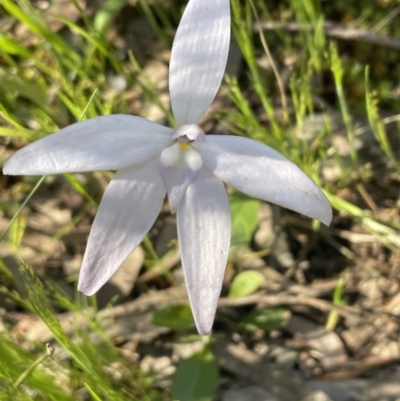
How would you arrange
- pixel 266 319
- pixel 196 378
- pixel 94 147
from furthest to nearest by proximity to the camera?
pixel 266 319
pixel 196 378
pixel 94 147

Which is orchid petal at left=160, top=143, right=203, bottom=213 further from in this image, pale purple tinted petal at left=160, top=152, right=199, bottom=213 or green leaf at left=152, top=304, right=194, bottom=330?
green leaf at left=152, top=304, right=194, bottom=330

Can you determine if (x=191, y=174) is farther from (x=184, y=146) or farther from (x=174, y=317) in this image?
(x=174, y=317)

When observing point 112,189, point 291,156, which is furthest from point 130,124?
point 291,156

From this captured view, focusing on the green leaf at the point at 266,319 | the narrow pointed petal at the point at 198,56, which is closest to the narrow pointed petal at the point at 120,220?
the narrow pointed petal at the point at 198,56

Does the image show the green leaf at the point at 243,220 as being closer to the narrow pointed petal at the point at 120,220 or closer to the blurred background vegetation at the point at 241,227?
the blurred background vegetation at the point at 241,227

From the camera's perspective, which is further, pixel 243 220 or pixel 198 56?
pixel 243 220

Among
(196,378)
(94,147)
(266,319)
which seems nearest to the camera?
(94,147)

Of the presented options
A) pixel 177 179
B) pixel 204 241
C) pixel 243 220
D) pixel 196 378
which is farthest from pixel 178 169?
pixel 196 378

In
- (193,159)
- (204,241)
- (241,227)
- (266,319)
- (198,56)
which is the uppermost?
(198,56)
